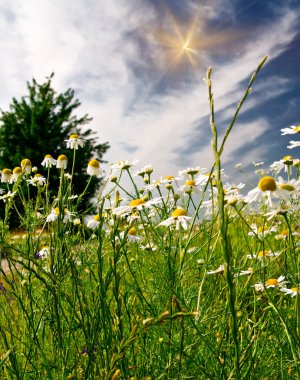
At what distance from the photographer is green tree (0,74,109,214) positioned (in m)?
13.1

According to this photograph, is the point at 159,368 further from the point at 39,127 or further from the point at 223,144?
the point at 39,127

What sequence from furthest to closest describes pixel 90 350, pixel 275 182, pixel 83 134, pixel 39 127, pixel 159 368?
pixel 83 134
pixel 39 127
pixel 159 368
pixel 275 182
pixel 90 350

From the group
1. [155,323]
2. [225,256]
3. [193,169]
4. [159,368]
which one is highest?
[193,169]

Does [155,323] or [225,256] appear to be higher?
[225,256]

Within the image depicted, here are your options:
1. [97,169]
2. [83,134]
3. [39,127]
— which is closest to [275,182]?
[97,169]

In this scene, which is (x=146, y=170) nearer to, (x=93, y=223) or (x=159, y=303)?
(x=93, y=223)

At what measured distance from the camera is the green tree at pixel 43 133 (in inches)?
515

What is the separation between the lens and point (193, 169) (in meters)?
2.50

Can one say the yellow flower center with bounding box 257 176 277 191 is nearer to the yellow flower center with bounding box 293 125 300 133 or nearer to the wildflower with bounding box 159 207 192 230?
the wildflower with bounding box 159 207 192 230

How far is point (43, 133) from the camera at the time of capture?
13.5 m

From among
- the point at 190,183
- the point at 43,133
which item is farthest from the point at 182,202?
the point at 43,133

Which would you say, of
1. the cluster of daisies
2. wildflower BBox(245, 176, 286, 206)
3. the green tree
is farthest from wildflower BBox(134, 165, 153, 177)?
the green tree

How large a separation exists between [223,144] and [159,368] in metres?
1.12

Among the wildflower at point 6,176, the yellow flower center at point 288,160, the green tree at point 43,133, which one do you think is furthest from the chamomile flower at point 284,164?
the green tree at point 43,133
